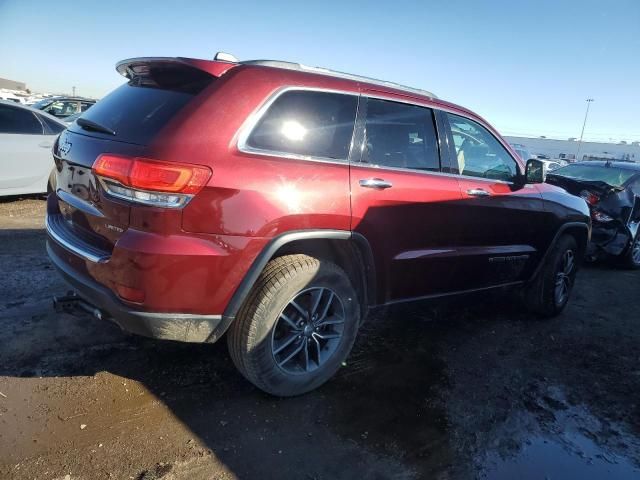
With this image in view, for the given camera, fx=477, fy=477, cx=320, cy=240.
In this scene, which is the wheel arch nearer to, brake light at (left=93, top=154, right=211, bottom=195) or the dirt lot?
brake light at (left=93, top=154, right=211, bottom=195)

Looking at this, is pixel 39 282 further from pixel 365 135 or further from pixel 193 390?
pixel 365 135

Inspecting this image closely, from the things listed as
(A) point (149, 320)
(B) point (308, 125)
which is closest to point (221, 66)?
(B) point (308, 125)

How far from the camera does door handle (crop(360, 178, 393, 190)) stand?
2.86 meters

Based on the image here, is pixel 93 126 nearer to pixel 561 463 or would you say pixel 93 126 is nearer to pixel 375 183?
pixel 375 183

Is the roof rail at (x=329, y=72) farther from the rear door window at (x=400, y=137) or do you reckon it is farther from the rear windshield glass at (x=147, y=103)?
the rear windshield glass at (x=147, y=103)

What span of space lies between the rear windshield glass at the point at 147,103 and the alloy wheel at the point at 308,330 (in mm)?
1214

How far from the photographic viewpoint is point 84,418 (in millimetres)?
2580

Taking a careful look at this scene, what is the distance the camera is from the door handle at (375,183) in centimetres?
286

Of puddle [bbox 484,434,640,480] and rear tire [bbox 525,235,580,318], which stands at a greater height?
rear tire [bbox 525,235,580,318]

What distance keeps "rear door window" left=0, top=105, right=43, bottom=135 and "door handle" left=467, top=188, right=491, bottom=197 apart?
20.7 ft

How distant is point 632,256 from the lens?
7.07 m

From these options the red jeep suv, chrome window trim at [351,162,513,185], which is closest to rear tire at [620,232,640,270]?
chrome window trim at [351,162,513,185]

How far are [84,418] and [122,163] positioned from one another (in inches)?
55.2

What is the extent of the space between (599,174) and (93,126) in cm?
749
